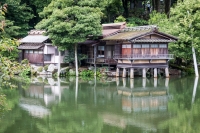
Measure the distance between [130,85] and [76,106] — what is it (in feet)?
29.0

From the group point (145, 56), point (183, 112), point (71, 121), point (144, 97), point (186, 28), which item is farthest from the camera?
point (186, 28)

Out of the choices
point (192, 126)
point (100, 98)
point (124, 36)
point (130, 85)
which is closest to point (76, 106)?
point (100, 98)

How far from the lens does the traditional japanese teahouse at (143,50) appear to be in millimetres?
30625

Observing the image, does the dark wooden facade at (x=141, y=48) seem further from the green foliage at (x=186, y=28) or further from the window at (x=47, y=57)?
the window at (x=47, y=57)

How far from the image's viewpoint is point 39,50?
3806 cm

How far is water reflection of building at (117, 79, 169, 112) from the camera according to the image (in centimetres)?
1756

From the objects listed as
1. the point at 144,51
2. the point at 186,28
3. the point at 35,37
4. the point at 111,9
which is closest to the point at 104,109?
the point at 144,51

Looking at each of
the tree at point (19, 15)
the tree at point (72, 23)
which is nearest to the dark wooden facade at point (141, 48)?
the tree at point (72, 23)

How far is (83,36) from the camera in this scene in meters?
31.9

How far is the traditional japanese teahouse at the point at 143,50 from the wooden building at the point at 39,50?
7.63 m

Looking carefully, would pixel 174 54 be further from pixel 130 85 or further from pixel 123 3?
pixel 123 3

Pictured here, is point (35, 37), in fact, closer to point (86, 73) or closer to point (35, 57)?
point (35, 57)

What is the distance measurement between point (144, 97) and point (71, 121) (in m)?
7.45

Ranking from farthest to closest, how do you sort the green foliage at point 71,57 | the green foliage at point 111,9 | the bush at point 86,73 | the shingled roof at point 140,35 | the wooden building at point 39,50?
the green foliage at point 111,9 < the wooden building at point 39,50 < the green foliage at point 71,57 < the bush at point 86,73 < the shingled roof at point 140,35
